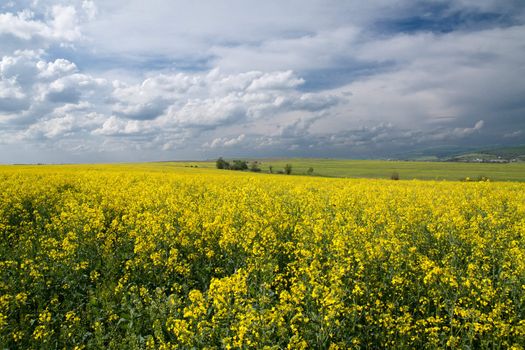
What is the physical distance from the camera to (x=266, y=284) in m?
5.32

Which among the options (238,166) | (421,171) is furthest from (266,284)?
(421,171)

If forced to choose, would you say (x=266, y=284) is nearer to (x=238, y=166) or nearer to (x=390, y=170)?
(x=238, y=166)

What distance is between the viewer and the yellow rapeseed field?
438 centimetres

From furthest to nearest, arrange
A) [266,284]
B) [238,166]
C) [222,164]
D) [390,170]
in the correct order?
[390,170] < [222,164] < [238,166] < [266,284]

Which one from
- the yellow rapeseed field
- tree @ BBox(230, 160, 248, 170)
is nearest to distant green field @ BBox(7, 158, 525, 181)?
tree @ BBox(230, 160, 248, 170)

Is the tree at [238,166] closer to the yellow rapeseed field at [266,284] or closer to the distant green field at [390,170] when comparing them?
the distant green field at [390,170]

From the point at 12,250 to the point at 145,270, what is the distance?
4.57 m

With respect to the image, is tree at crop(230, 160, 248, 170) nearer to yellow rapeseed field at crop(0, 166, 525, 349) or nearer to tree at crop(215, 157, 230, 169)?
tree at crop(215, 157, 230, 169)

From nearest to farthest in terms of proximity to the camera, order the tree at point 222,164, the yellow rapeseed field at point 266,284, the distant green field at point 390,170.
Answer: the yellow rapeseed field at point 266,284 → the distant green field at point 390,170 → the tree at point 222,164

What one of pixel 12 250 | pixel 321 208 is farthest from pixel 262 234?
pixel 12 250

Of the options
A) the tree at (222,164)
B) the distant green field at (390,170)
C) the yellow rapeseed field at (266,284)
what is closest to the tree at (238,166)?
the tree at (222,164)

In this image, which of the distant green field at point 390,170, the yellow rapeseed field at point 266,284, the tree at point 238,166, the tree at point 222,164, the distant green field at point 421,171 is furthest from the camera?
the tree at point 222,164

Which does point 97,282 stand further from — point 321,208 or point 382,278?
point 321,208

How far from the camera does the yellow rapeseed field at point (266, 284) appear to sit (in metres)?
4.38
